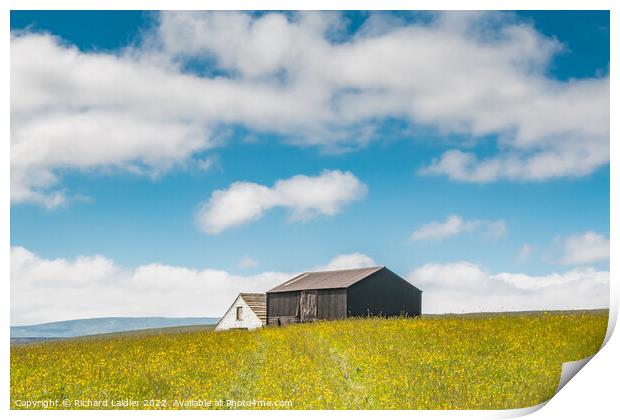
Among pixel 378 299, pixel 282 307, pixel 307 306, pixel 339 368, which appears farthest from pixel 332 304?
pixel 339 368

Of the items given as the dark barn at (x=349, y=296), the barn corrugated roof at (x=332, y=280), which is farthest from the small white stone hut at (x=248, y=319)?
the barn corrugated roof at (x=332, y=280)

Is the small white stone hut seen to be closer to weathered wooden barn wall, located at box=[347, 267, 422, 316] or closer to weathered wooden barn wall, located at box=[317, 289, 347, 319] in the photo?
weathered wooden barn wall, located at box=[317, 289, 347, 319]

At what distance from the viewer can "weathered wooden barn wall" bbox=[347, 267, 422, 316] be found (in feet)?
97.0

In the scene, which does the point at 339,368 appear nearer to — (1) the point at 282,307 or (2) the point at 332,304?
(2) the point at 332,304

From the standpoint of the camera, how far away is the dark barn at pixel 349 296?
29453mm

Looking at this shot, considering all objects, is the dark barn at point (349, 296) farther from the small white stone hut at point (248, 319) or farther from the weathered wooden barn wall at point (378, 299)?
the small white stone hut at point (248, 319)

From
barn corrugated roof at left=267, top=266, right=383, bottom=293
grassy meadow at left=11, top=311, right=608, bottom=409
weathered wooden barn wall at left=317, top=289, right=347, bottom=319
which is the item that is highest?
barn corrugated roof at left=267, top=266, right=383, bottom=293

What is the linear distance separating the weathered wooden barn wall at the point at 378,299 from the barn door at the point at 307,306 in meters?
2.35

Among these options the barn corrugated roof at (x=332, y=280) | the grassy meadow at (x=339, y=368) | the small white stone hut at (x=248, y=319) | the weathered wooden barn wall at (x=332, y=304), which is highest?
the barn corrugated roof at (x=332, y=280)

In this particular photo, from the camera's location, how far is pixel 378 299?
99.9 feet

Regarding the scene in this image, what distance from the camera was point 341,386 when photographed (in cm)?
1132

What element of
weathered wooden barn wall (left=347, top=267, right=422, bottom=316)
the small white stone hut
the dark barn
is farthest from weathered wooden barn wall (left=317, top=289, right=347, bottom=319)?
the small white stone hut
